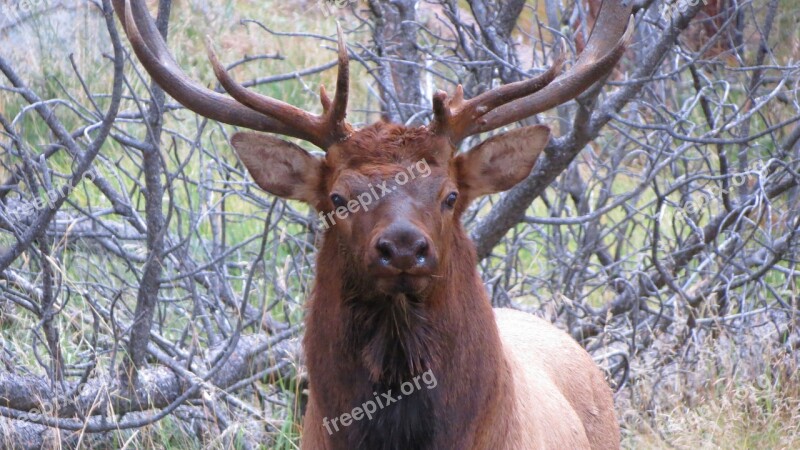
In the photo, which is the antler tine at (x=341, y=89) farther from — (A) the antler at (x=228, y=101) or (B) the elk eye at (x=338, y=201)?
(B) the elk eye at (x=338, y=201)

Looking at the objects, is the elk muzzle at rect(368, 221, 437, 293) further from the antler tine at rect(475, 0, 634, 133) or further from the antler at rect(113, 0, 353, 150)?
the antler tine at rect(475, 0, 634, 133)

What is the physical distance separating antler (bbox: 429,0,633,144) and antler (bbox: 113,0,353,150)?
348 millimetres

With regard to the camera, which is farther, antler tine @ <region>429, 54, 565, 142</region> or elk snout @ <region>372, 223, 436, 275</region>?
antler tine @ <region>429, 54, 565, 142</region>

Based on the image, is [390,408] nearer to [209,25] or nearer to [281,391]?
[281,391]

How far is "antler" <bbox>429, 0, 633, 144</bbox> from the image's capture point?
3549 millimetres

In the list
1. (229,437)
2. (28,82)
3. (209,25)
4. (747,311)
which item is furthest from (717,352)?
(209,25)

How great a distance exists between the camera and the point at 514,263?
20.7 ft

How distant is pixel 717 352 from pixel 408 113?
2.15 meters

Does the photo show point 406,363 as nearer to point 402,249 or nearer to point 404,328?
point 404,328

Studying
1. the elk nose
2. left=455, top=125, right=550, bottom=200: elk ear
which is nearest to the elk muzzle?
the elk nose

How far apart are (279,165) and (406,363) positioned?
2.91 ft

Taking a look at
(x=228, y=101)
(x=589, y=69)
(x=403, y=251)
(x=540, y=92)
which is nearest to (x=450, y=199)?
(x=403, y=251)

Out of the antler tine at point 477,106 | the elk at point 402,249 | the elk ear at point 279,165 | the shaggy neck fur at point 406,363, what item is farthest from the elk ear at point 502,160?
the elk ear at point 279,165

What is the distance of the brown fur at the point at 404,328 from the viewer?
130 inches
